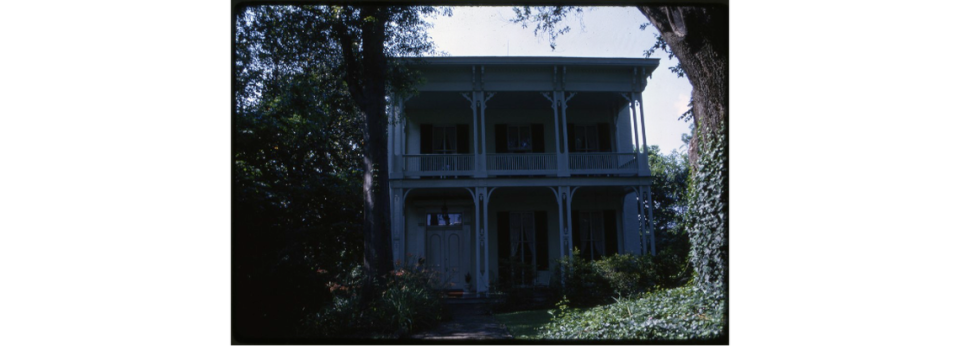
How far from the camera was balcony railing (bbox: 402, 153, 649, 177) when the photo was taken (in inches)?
410

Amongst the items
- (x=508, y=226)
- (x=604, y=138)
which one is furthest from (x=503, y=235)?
(x=604, y=138)

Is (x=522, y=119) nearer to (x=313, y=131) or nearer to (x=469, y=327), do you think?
(x=313, y=131)

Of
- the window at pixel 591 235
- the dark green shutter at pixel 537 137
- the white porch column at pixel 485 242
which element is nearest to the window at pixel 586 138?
the dark green shutter at pixel 537 137

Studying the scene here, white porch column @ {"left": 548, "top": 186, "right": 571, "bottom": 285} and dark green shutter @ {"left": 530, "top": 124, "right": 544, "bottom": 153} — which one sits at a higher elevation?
dark green shutter @ {"left": 530, "top": 124, "right": 544, "bottom": 153}

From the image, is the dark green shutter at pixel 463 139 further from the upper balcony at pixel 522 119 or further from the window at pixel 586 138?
the window at pixel 586 138

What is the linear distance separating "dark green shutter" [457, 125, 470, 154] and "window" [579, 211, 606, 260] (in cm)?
289

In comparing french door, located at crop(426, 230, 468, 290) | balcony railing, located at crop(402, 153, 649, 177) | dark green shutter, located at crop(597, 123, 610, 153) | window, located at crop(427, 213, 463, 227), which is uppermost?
dark green shutter, located at crop(597, 123, 610, 153)

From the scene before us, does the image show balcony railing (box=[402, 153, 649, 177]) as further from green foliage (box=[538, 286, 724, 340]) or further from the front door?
green foliage (box=[538, 286, 724, 340])

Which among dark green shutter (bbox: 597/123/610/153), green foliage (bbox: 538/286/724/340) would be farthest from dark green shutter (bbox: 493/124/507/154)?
green foliage (bbox: 538/286/724/340)

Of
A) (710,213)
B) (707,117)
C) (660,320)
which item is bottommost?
(660,320)

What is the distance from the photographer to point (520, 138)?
1148 centimetres

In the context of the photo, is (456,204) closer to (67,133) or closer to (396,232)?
(396,232)

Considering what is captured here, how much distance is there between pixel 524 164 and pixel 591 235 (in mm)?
2146

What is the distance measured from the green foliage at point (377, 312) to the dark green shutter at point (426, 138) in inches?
168
